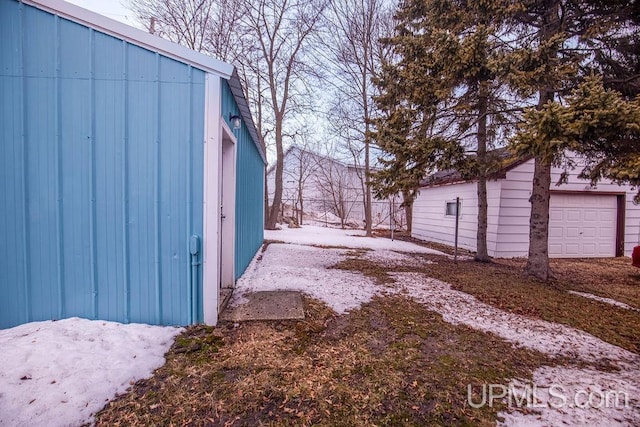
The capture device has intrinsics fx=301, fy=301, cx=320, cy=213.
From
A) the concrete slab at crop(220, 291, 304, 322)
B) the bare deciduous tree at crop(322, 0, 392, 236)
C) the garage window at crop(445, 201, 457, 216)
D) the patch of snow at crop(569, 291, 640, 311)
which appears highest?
the bare deciduous tree at crop(322, 0, 392, 236)

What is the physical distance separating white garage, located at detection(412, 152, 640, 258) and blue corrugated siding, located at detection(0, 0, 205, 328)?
665 cm

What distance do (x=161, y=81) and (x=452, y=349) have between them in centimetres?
356

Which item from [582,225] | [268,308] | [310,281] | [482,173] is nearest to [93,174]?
[268,308]

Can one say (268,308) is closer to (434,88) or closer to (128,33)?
(128,33)

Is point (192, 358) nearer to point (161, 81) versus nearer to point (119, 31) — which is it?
point (161, 81)

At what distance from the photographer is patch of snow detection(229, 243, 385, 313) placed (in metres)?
3.92

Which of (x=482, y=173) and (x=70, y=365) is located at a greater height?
(x=482, y=173)

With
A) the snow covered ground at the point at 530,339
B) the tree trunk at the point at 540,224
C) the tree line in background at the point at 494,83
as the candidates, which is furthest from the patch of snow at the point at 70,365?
the tree trunk at the point at 540,224

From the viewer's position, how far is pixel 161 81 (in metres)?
2.74

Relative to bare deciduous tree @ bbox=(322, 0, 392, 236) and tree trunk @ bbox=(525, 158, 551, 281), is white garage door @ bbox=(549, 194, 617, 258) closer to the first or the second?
tree trunk @ bbox=(525, 158, 551, 281)

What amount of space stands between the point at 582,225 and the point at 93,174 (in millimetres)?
11630

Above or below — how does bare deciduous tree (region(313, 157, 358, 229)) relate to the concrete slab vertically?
above

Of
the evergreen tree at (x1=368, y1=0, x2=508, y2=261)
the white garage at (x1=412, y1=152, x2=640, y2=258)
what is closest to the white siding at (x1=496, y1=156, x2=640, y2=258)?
the white garage at (x1=412, y1=152, x2=640, y2=258)

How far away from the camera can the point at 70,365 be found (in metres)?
2.04
